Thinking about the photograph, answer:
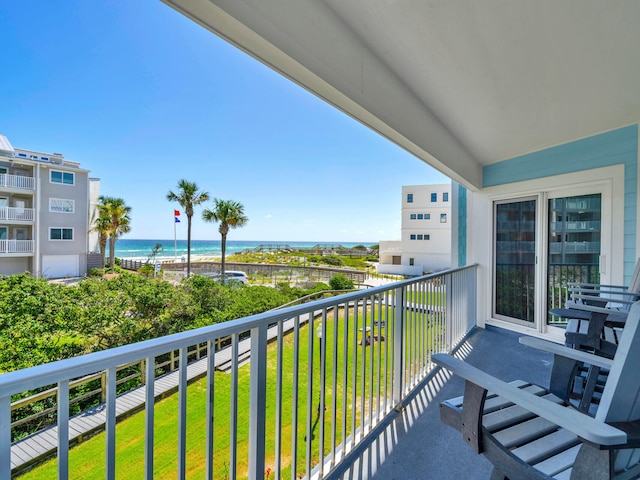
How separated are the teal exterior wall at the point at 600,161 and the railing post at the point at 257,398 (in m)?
3.72

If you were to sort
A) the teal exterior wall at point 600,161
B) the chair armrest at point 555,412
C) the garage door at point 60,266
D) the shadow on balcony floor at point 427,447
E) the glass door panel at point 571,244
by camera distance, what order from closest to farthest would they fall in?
the chair armrest at point 555,412 < the shadow on balcony floor at point 427,447 < the teal exterior wall at point 600,161 < the glass door panel at point 571,244 < the garage door at point 60,266

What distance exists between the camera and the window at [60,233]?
639 cm

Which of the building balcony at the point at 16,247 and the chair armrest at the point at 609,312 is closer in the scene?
the chair armrest at the point at 609,312

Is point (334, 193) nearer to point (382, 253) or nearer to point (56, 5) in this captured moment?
point (382, 253)

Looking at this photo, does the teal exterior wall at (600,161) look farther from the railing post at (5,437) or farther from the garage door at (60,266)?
the garage door at (60,266)

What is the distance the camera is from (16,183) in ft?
16.8

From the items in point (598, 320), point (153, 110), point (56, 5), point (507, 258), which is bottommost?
point (598, 320)

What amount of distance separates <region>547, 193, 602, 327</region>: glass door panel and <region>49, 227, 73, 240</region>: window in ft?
30.1

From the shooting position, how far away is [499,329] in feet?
13.0

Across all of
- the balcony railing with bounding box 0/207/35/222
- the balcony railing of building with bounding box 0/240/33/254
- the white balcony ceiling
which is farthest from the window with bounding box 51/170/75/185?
the white balcony ceiling

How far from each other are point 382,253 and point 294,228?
2155cm

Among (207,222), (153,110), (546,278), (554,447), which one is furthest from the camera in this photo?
(207,222)

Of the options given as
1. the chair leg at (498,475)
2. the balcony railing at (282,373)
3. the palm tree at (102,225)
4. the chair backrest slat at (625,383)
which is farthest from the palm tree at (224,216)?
the chair backrest slat at (625,383)

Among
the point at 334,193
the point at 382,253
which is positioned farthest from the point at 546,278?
the point at 334,193
